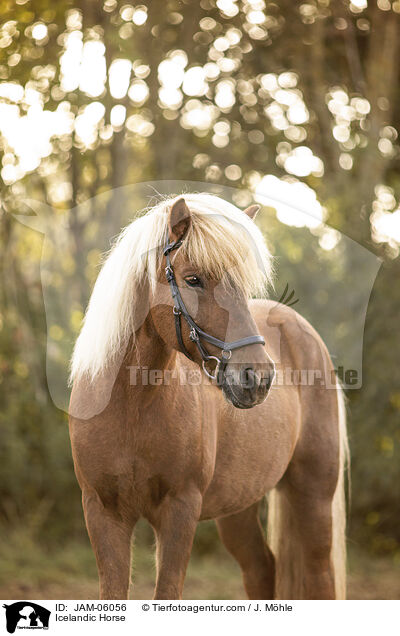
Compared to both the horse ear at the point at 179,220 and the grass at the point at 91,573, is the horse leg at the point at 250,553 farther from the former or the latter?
the horse ear at the point at 179,220

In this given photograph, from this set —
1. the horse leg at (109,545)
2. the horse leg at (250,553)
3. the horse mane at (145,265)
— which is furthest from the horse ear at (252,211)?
the horse leg at (250,553)

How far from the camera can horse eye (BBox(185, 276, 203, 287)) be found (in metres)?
2.39

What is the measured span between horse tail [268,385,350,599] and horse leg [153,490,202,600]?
1.42 m

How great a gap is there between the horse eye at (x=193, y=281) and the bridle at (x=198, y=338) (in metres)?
0.06

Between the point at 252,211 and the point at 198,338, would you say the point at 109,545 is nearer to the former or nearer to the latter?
the point at 198,338

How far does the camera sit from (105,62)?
5.65 meters

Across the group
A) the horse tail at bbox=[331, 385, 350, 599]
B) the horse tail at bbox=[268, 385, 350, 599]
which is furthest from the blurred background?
the horse tail at bbox=[268, 385, 350, 599]

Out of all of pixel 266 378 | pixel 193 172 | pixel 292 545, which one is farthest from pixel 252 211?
pixel 193 172

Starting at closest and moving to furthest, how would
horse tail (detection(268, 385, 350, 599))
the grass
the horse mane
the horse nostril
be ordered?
the horse nostril < the horse mane < horse tail (detection(268, 385, 350, 599)) < the grass

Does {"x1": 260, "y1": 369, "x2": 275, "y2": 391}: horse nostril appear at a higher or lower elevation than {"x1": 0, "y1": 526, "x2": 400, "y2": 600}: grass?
higher
